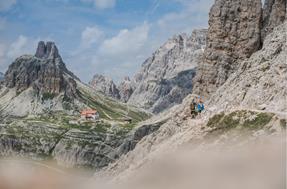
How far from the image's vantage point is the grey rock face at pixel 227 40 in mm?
107188

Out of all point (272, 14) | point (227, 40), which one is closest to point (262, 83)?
point (272, 14)

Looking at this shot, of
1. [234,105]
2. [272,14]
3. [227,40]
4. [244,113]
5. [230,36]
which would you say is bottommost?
[244,113]

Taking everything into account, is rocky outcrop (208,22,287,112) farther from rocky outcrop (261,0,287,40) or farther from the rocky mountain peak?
the rocky mountain peak

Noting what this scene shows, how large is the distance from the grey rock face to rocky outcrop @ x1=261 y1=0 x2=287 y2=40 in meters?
1.52

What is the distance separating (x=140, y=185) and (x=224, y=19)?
4019 inches

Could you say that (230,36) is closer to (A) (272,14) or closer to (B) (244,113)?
(A) (272,14)

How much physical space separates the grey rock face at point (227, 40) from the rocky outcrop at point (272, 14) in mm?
1523

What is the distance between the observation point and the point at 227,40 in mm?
110125

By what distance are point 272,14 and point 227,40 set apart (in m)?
11.7

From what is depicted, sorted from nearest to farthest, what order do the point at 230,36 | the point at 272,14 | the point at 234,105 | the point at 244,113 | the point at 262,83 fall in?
the point at 244,113
the point at 262,83
the point at 234,105
the point at 272,14
the point at 230,36

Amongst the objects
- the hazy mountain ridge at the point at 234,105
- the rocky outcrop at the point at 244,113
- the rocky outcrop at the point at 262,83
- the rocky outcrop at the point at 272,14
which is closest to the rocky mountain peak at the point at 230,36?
the rocky outcrop at the point at 272,14

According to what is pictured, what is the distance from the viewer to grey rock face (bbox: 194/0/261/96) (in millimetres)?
107188

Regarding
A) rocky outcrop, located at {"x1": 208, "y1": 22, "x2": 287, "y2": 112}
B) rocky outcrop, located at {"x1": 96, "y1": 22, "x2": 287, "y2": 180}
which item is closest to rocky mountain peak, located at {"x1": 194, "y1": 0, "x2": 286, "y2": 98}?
rocky outcrop, located at {"x1": 96, "y1": 22, "x2": 287, "y2": 180}

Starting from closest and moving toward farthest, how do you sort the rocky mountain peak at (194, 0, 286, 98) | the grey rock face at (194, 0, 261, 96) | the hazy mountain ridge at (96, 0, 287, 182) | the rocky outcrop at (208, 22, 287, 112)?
the hazy mountain ridge at (96, 0, 287, 182) → the rocky outcrop at (208, 22, 287, 112) → the rocky mountain peak at (194, 0, 286, 98) → the grey rock face at (194, 0, 261, 96)
